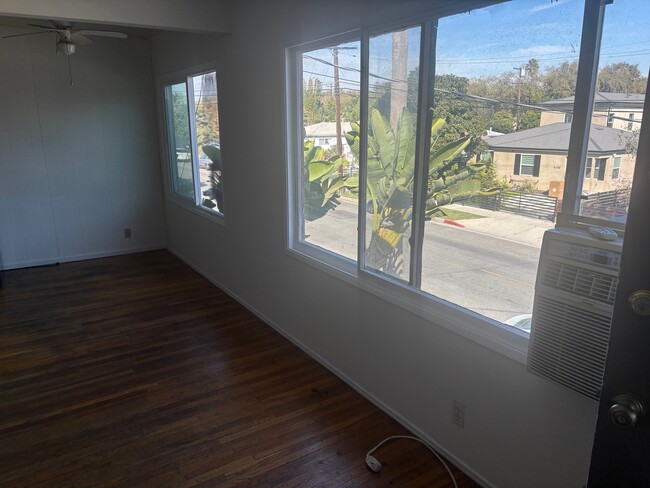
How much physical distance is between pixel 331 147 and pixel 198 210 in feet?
8.09

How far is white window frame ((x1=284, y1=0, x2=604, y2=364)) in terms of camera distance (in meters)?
1.62

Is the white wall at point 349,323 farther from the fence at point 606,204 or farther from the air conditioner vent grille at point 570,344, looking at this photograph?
the fence at point 606,204

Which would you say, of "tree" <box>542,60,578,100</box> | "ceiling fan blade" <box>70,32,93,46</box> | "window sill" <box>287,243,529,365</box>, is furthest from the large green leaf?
"ceiling fan blade" <box>70,32,93,46</box>

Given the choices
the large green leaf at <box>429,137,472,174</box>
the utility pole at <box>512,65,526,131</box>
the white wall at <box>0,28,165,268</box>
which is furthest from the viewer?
the white wall at <box>0,28,165,268</box>

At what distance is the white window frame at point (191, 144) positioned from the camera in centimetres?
454

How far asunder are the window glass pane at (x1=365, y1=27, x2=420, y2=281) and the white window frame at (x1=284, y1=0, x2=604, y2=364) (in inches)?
1.7

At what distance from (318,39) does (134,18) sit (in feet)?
4.75

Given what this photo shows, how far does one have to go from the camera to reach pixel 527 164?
183cm

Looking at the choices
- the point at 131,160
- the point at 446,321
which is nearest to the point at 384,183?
the point at 446,321

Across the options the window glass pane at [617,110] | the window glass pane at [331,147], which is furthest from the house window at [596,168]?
the window glass pane at [331,147]

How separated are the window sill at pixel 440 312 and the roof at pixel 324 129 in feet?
2.60

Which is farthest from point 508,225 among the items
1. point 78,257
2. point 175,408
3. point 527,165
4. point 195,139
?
point 78,257

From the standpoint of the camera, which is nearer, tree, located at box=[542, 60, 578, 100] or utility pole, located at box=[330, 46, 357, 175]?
tree, located at box=[542, 60, 578, 100]

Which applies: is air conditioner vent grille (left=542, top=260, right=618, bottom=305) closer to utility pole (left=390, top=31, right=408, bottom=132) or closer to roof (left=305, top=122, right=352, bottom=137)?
utility pole (left=390, top=31, right=408, bottom=132)
